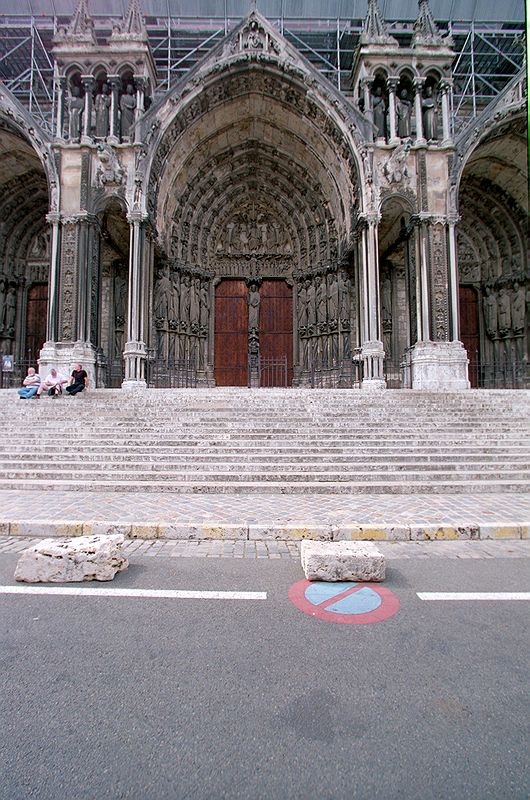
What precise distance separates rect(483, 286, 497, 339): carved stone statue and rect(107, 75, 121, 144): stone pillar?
56.9 feet

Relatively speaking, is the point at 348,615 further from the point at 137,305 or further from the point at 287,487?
the point at 137,305

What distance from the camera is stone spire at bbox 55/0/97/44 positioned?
1569cm

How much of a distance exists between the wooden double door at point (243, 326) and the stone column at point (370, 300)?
4912mm

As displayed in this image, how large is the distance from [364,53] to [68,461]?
59.3ft

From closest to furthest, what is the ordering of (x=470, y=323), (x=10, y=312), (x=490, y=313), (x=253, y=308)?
(x=10, y=312) → (x=253, y=308) → (x=490, y=313) → (x=470, y=323)

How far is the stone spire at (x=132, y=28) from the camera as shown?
15844 mm

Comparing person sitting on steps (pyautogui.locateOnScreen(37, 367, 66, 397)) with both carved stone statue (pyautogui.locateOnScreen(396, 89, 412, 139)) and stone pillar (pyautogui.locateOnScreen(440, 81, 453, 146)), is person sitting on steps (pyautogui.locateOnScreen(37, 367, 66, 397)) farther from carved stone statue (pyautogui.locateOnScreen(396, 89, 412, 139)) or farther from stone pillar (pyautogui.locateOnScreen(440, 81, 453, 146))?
stone pillar (pyautogui.locateOnScreen(440, 81, 453, 146))

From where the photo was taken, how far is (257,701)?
2119 mm

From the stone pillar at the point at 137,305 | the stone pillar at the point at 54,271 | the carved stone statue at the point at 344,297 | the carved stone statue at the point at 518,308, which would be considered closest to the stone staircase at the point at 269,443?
the stone pillar at the point at 137,305

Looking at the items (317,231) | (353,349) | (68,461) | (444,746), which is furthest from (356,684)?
(317,231)

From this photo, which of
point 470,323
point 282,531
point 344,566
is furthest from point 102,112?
point 344,566

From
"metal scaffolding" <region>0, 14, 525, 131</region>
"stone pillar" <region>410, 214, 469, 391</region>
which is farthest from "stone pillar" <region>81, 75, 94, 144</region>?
"stone pillar" <region>410, 214, 469, 391</region>

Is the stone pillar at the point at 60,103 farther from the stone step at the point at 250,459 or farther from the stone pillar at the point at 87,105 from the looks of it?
the stone step at the point at 250,459

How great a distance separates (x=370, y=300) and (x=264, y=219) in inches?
309
